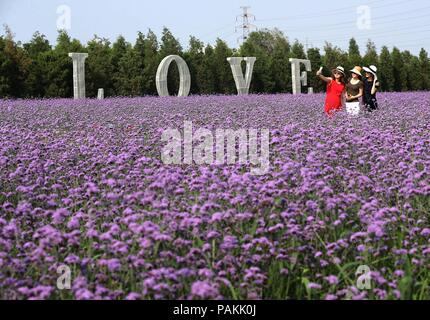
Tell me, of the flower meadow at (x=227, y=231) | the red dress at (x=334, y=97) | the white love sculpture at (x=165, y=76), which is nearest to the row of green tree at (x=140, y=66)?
the white love sculpture at (x=165, y=76)

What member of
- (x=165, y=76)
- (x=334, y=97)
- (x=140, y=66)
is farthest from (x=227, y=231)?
(x=140, y=66)

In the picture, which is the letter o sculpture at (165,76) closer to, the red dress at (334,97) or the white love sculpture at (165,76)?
the white love sculpture at (165,76)

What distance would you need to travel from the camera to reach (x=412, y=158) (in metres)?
5.44

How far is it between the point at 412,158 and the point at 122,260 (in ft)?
10.2

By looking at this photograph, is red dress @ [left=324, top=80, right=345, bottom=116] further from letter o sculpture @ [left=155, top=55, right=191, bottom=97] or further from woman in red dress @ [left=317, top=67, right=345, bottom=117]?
letter o sculpture @ [left=155, top=55, right=191, bottom=97]

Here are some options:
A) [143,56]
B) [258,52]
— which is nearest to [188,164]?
[143,56]

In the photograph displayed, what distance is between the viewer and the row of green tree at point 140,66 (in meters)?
27.8

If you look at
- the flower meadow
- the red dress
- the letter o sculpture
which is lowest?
the flower meadow

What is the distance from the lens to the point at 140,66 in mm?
31672

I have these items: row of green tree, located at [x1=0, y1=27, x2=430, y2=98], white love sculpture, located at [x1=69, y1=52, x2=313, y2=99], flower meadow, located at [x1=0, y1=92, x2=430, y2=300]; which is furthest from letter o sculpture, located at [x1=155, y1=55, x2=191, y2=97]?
flower meadow, located at [x1=0, y1=92, x2=430, y2=300]

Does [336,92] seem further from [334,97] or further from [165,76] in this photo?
[165,76]

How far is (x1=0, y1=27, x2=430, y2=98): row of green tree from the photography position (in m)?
27.8
